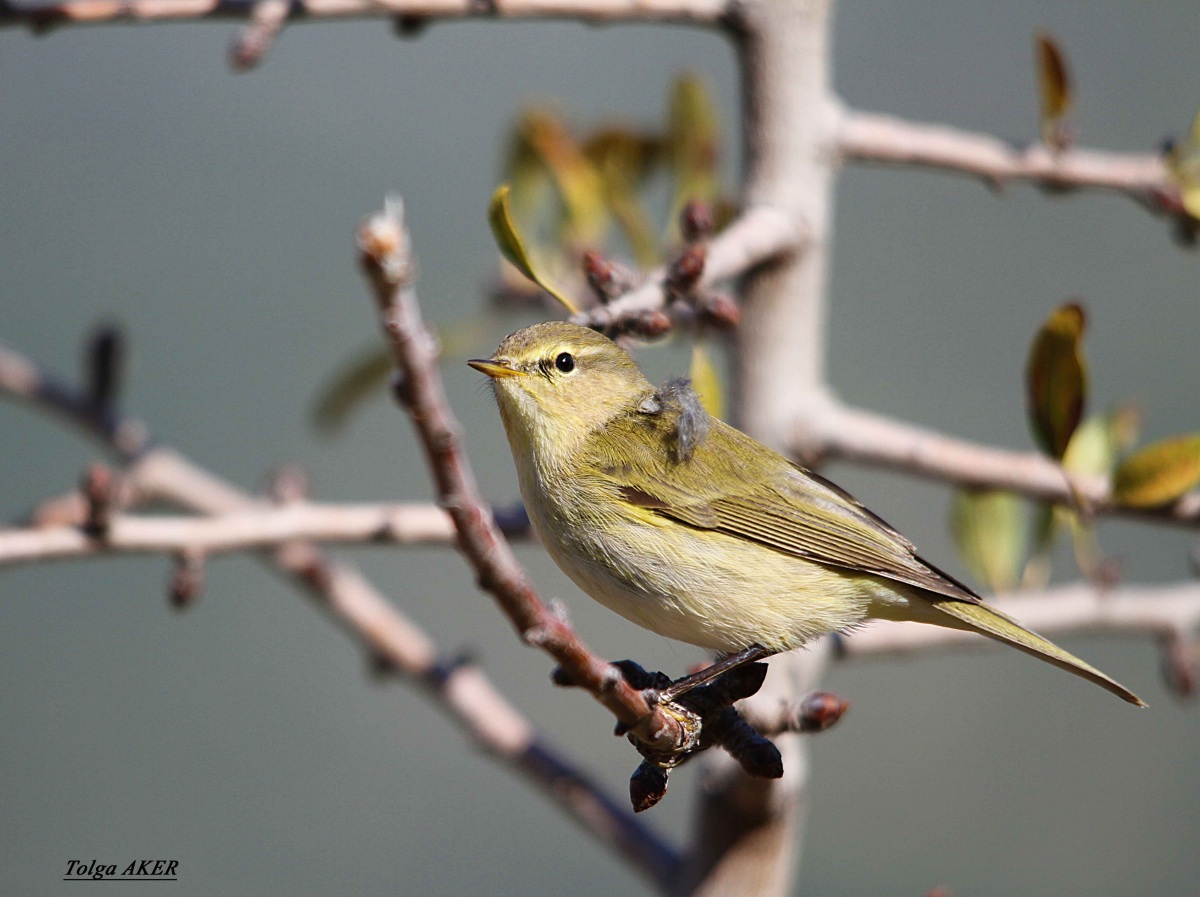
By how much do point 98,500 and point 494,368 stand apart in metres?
0.68

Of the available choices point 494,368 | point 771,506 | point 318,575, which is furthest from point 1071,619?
point 318,575

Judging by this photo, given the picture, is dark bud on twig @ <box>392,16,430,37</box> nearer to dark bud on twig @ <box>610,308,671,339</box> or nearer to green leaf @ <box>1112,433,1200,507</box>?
dark bud on twig @ <box>610,308,671,339</box>

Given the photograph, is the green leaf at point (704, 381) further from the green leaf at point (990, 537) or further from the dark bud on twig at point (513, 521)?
the green leaf at point (990, 537)

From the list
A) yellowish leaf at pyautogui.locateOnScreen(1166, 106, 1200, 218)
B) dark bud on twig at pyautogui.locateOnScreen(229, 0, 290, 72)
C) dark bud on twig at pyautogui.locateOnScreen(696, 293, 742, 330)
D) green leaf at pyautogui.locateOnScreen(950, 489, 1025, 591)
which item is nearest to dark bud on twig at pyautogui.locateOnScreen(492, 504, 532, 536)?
dark bud on twig at pyautogui.locateOnScreen(696, 293, 742, 330)

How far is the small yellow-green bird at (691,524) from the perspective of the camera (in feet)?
6.26

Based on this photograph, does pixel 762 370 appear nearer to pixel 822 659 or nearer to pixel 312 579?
pixel 822 659

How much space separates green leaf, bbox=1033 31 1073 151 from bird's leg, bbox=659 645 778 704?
1.23m

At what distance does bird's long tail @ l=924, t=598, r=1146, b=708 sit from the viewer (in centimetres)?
187

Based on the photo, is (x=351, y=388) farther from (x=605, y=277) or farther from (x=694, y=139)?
(x=605, y=277)

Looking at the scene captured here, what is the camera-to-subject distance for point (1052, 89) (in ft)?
7.66

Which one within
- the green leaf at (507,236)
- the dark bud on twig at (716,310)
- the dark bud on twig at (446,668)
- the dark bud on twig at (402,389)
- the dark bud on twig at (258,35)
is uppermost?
the dark bud on twig at (258,35)

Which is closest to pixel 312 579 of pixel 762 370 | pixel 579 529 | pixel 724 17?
pixel 579 529

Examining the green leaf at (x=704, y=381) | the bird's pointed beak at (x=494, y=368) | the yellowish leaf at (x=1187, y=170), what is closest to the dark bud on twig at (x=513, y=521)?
the bird's pointed beak at (x=494, y=368)

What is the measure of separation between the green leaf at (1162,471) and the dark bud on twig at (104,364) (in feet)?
6.83
